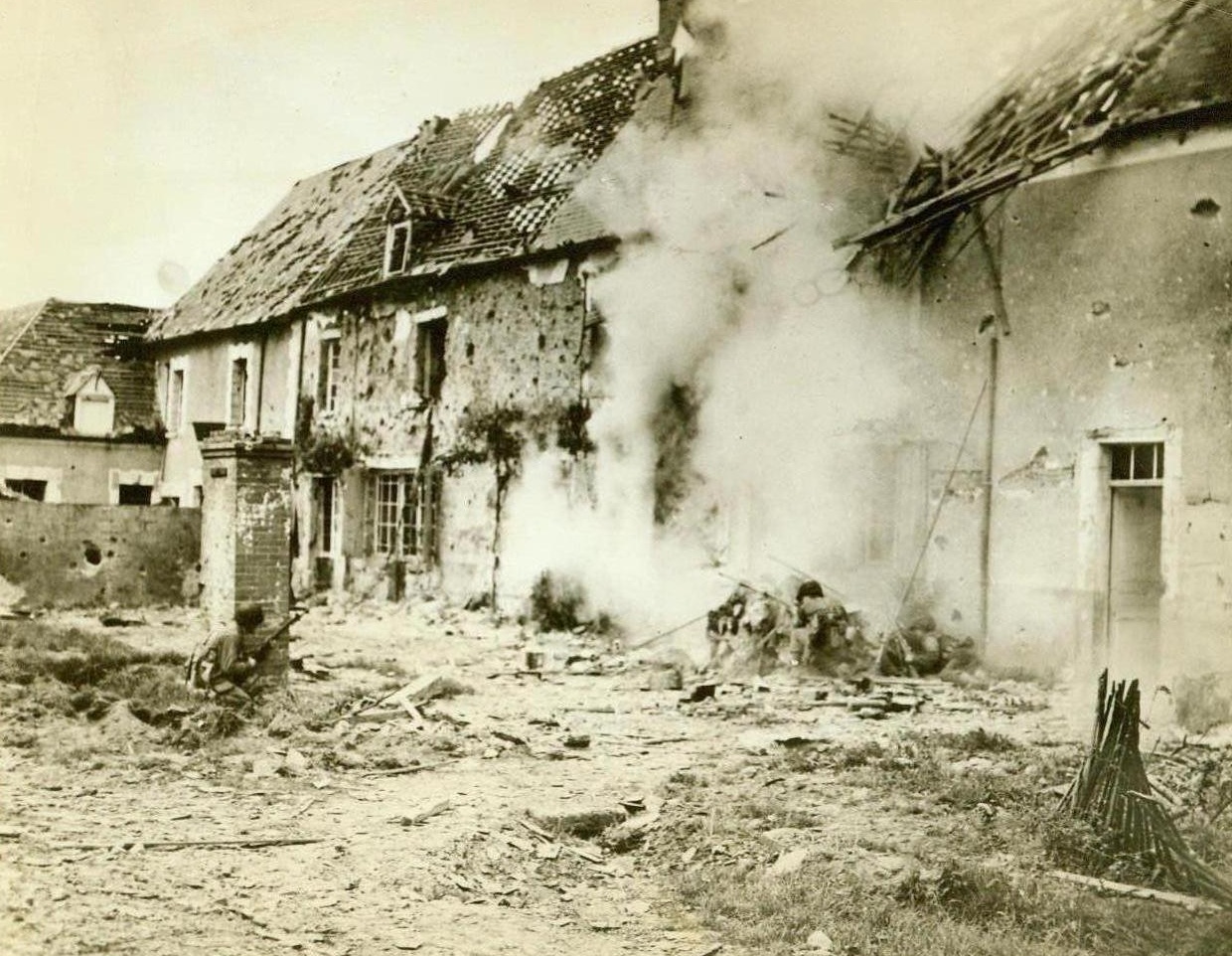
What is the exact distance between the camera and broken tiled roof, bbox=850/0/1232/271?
6.24 metres

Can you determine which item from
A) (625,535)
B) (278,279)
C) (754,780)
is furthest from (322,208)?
(754,780)

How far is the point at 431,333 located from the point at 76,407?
9.31 metres

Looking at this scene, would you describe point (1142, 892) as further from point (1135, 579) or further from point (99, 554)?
point (99, 554)

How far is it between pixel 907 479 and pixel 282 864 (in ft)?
17.8

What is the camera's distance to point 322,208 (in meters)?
18.7

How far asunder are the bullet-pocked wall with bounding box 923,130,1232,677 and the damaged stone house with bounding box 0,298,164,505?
17.2 m

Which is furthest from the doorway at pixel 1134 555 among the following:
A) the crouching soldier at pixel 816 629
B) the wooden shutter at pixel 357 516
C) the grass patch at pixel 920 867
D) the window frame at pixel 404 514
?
the wooden shutter at pixel 357 516

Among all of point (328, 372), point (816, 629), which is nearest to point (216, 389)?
point (328, 372)

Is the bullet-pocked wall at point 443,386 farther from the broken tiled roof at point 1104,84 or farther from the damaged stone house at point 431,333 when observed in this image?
the broken tiled roof at point 1104,84

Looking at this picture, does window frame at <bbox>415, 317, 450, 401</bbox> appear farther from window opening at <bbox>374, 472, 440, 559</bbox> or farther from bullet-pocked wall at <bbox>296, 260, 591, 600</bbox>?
window opening at <bbox>374, 472, 440, 559</bbox>

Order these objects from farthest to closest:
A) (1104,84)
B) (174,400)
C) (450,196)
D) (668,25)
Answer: (174,400)
(450,196)
(668,25)
(1104,84)

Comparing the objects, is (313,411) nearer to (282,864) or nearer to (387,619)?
(387,619)

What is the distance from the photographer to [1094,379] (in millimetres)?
7352

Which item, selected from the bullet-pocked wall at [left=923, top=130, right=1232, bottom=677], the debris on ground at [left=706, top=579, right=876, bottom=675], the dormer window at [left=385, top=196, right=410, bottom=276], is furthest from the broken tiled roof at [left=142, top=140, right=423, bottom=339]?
the bullet-pocked wall at [left=923, top=130, right=1232, bottom=677]
